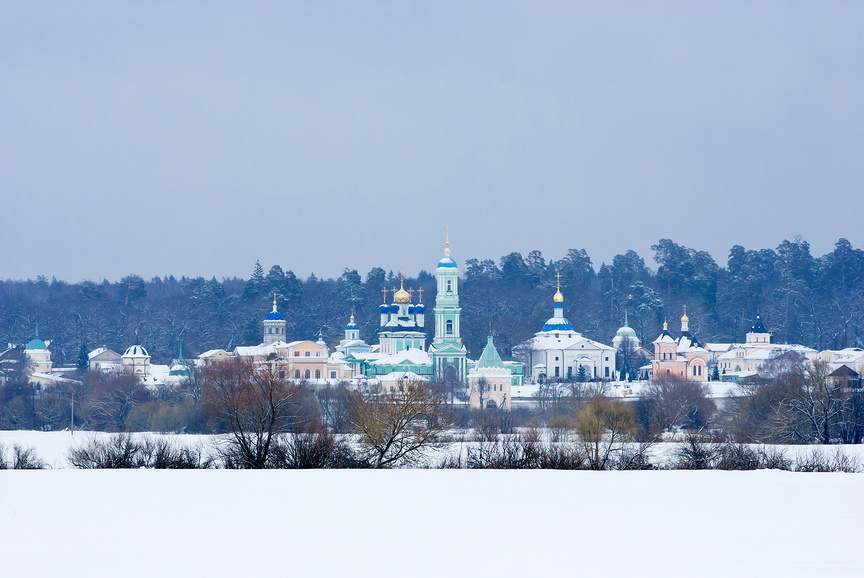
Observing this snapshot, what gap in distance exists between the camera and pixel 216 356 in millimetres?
81500

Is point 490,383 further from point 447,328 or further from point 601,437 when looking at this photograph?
point 601,437

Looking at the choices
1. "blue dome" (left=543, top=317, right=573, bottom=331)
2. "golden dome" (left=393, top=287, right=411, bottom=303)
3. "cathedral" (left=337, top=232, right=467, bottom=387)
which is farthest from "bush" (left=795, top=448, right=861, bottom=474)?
"blue dome" (left=543, top=317, right=573, bottom=331)

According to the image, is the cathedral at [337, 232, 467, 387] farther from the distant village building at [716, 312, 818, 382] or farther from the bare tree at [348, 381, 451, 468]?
the bare tree at [348, 381, 451, 468]

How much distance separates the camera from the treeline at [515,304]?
96875 mm

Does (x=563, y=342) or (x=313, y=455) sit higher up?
(x=563, y=342)

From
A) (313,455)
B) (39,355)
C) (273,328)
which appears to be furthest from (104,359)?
(313,455)
